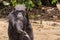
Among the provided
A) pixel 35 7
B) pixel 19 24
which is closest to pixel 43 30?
pixel 35 7

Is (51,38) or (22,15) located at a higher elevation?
(22,15)

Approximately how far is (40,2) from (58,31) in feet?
8.19

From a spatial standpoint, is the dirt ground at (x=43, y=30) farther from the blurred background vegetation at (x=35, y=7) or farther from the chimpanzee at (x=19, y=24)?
the chimpanzee at (x=19, y=24)

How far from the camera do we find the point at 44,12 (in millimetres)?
9859

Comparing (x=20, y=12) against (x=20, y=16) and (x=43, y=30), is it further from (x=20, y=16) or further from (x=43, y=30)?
(x=43, y=30)

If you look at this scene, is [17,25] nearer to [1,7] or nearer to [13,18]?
[13,18]

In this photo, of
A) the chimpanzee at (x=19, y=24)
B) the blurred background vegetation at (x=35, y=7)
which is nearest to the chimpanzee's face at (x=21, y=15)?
the chimpanzee at (x=19, y=24)

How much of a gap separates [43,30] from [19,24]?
4080 millimetres

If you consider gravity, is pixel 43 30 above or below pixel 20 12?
below

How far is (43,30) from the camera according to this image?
8062mm

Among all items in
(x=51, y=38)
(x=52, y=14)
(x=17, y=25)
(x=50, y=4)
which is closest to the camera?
(x=17, y=25)

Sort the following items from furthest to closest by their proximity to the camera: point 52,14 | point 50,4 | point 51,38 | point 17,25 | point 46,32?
point 50,4
point 52,14
point 46,32
point 51,38
point 17,25

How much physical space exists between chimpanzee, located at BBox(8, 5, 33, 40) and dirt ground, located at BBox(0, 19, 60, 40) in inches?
125

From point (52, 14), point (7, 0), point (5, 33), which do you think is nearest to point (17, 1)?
point (7, 0)
